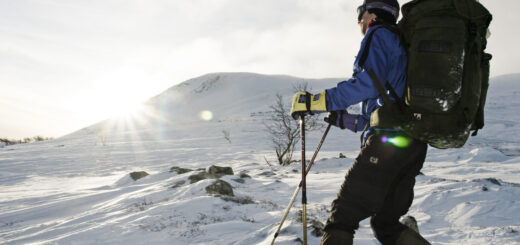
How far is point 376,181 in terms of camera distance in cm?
188

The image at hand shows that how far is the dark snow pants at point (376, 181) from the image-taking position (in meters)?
1.88

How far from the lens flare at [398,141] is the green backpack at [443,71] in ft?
0.20

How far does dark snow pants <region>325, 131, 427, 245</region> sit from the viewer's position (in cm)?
188

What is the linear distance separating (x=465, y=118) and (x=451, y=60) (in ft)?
1.17

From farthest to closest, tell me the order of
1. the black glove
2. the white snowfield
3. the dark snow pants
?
the white snowfield < the black glove < the dark snow pants

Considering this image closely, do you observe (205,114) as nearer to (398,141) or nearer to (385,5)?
(385,5)

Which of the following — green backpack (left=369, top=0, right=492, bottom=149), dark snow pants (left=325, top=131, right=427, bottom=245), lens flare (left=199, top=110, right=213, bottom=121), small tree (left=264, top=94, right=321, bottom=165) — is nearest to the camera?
green backpack (left=369, top=0, right=492, bottom=149)

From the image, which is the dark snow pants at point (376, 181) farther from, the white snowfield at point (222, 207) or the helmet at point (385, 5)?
the white snowfield at point (222, 207)

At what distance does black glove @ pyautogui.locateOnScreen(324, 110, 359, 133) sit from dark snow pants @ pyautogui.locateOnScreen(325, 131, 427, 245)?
0.65m

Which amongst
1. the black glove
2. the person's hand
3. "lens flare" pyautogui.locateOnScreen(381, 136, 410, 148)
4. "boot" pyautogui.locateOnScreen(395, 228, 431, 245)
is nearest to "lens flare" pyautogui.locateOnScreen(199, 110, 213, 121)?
the black glove

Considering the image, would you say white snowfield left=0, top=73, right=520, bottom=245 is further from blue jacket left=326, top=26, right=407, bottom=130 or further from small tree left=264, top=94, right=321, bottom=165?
small tree left=264, top=94, right=321, bottom=165

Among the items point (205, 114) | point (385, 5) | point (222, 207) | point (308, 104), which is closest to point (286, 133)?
point (222, 207)

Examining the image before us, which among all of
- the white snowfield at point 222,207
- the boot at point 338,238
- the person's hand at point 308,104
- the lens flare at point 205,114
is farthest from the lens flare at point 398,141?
the lens flare at point 205,114

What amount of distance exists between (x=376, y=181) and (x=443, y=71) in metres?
0.76
